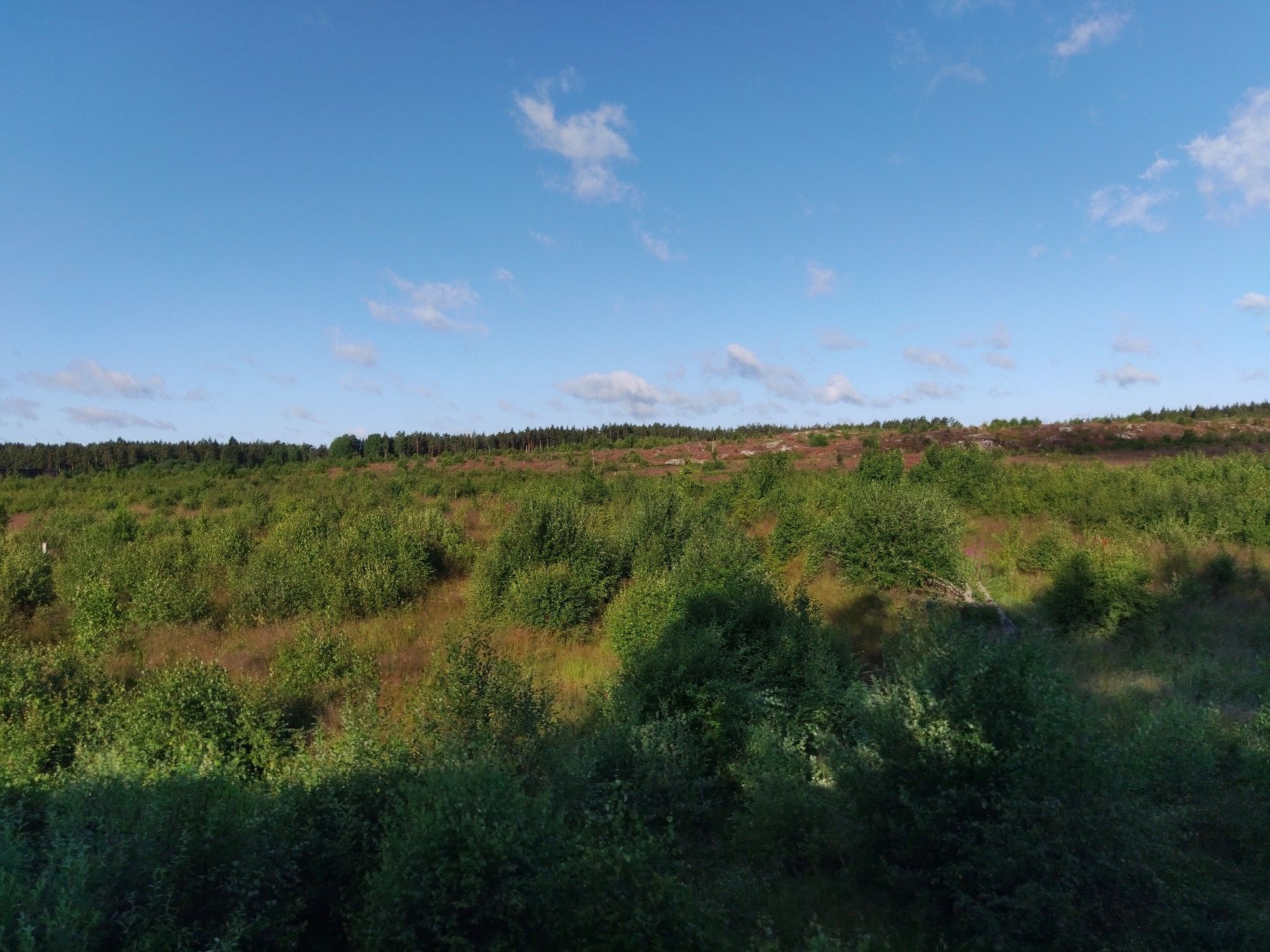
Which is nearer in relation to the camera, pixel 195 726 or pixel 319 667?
pixel 195 726

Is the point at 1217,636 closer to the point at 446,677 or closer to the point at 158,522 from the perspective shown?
the point at 446,677

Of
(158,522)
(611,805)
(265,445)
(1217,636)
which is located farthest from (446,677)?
(265,445)

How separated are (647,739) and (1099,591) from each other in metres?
10.1

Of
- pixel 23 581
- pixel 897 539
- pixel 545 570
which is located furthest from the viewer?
pixel 897 539

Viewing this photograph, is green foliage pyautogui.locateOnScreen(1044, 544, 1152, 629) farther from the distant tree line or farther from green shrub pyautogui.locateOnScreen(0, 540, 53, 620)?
the distant tree line

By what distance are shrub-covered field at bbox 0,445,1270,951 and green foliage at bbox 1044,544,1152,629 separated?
0.24ft

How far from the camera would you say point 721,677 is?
327 inches

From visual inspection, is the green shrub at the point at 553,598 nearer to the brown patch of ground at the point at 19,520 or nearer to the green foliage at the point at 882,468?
the green foliage at the point at 882,468

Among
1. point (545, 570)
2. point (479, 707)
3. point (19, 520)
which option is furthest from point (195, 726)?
point (19, 520)

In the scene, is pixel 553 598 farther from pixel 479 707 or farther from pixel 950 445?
pixel 950 445

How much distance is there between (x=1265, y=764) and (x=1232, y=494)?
1522cm

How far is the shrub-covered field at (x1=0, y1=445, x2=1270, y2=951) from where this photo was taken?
438cm

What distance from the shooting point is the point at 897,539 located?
1511cm

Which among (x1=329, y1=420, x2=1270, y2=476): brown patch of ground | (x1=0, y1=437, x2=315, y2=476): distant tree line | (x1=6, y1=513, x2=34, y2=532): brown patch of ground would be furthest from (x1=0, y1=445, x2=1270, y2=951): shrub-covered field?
(x1=0, y1=437, x2=315, y2=476): distant tree line
